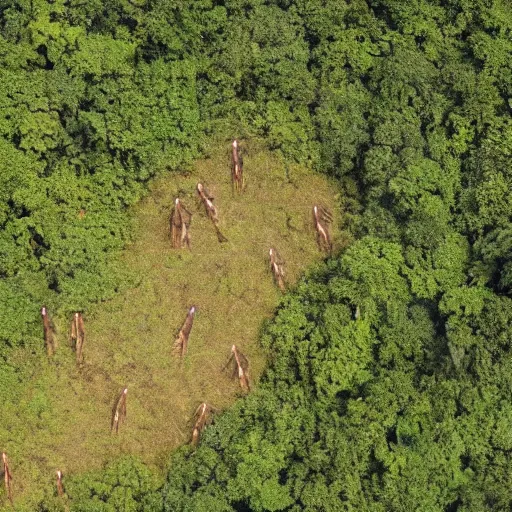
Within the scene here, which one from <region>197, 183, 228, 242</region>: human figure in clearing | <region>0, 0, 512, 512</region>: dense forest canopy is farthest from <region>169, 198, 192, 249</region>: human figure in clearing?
<region>0, 0, 512, 512</region>: dense forest canopy

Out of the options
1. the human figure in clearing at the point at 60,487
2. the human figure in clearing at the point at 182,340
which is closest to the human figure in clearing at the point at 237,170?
the human figure in clearing at the point at 182,340

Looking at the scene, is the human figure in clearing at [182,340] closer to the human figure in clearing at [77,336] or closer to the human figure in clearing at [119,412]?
the human figure in clearing at [119,412]

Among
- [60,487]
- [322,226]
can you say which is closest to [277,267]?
[322,226]

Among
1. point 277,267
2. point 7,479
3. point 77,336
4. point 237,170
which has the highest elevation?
point 237,170

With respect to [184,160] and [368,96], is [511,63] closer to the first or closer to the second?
[368,96]

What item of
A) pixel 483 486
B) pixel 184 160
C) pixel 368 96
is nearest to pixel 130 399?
pixel 184 160

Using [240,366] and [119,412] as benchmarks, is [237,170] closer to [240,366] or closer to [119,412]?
[240,366]

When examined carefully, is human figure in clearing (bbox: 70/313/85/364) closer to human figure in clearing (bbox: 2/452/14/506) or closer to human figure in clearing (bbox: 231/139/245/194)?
human figure in clearing (bbox: 2/452/14/506)
